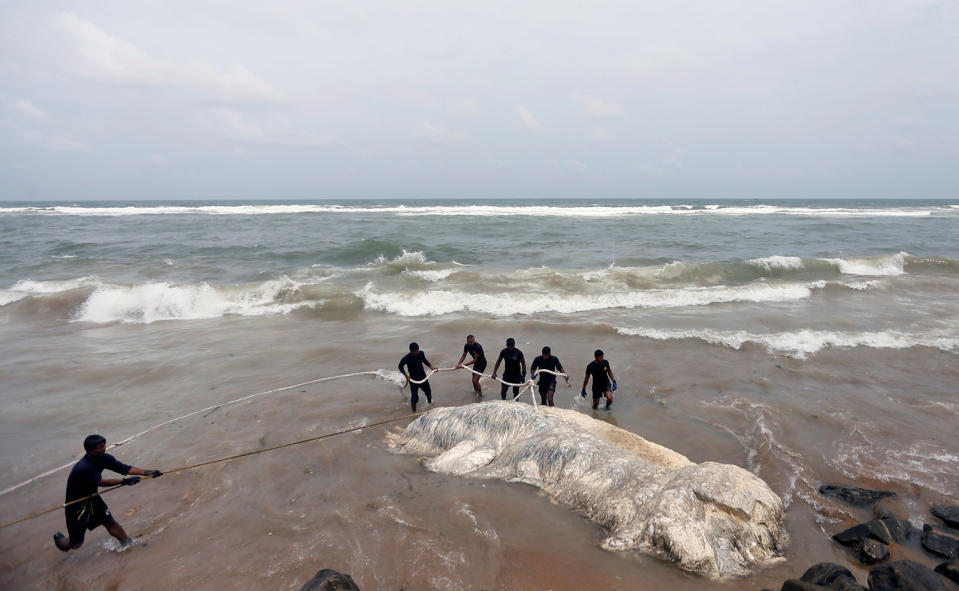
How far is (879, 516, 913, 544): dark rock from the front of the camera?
14.9 feet

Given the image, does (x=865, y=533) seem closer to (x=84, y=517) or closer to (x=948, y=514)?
(x=948, y=514)

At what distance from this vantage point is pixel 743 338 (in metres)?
11.1

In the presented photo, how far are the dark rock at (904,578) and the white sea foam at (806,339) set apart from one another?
7194 mm

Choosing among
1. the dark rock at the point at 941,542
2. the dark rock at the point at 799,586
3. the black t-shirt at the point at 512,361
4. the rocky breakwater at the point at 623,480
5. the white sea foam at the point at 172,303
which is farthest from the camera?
the white sea foam at the point at 172,303

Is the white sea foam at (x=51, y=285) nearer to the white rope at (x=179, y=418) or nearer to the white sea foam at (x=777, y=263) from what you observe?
the white rope at (x=179, y=418)

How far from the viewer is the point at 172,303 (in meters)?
15.1

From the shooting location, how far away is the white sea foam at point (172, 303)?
47.2 ft

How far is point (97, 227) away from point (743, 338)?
4649 centimetres

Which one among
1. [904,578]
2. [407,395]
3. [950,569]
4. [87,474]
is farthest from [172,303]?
[950,569]

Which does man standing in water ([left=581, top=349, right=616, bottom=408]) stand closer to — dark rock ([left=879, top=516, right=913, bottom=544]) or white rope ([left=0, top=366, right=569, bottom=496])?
white rope ([left=0, top=366, right=569, bottom=496])

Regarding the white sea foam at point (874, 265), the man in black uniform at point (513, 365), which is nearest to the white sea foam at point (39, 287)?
the man in black uniform at point (513, 365)

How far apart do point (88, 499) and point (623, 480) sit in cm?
542

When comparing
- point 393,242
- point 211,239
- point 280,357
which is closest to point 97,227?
point 211,239

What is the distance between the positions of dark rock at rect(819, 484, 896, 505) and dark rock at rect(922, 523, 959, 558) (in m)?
0.58
